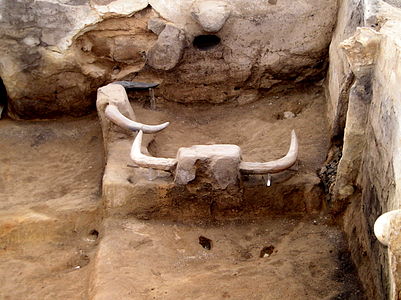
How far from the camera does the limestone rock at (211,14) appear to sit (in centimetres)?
627

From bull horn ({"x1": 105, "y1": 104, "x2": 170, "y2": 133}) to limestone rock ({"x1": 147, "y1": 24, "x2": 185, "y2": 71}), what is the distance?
91 cm

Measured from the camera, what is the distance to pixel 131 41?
21.6 feet

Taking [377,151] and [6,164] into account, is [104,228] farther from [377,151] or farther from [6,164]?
[377,151]

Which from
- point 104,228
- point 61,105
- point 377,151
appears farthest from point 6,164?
point 377,151

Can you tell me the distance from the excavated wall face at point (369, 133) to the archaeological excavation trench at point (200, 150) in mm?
15

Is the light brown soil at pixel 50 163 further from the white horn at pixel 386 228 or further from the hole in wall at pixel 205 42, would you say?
the white horn at pixel 386 228

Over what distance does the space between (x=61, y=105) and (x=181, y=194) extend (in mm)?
2279

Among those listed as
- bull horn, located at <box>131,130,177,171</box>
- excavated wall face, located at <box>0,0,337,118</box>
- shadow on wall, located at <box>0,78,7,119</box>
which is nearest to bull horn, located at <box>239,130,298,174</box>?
bull horn, located at <box>131,130,177,171</box>

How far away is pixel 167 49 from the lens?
646 cm

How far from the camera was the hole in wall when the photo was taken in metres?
6.56

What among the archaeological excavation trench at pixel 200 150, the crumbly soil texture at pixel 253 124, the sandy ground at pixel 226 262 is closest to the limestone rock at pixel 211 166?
the archaeological excavation trench at pixel 200 150

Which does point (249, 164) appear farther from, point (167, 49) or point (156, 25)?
point (156, 25)

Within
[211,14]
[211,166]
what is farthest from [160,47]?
[211,166]

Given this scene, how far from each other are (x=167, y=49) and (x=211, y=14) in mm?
Result: 568
